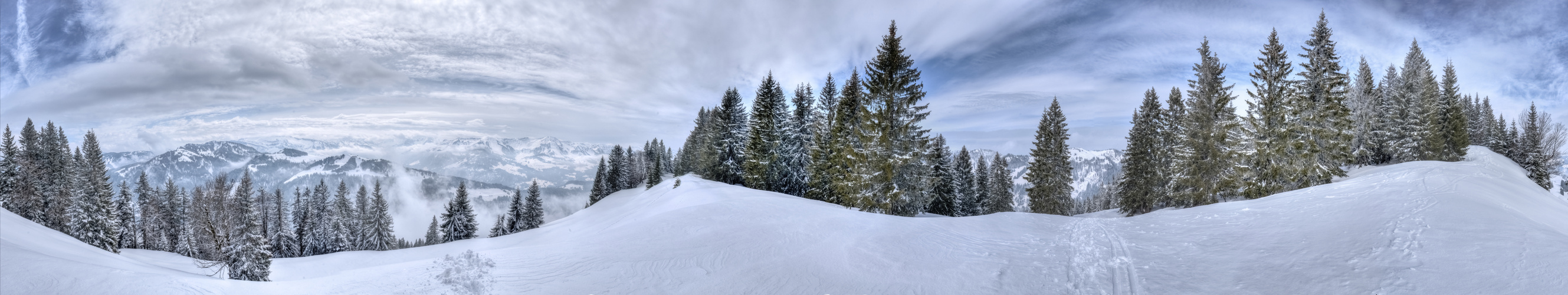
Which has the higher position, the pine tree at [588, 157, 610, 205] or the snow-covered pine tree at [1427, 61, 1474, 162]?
the snow-covered pine tree at [1427, 61, 1474, 162]

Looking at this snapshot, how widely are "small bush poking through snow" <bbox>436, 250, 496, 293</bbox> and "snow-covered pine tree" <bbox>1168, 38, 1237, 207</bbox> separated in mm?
32949

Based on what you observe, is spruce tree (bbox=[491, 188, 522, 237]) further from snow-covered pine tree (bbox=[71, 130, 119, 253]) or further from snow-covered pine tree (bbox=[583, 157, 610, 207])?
snow-covered pine tree (bbox=[71, 130, 119, 253])

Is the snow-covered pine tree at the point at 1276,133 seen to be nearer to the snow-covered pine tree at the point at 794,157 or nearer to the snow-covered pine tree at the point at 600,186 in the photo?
the snow-covered pine tree at the point at 794,157

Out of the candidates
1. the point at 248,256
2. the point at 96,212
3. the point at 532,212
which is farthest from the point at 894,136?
the point at 96,212

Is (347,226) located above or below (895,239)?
below

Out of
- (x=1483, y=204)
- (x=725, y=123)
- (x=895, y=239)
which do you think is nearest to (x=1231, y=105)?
(x=1483, y=204)

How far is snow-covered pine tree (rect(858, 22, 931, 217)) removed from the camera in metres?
23.8

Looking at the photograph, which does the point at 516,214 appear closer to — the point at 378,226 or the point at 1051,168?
the point at 378,226

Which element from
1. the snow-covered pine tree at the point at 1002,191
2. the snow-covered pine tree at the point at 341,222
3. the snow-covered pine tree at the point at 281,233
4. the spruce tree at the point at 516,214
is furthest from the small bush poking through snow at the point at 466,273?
the snow-covered pine tree at the point at 281,233

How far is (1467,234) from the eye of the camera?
8391 mm

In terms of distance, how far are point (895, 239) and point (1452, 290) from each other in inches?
324

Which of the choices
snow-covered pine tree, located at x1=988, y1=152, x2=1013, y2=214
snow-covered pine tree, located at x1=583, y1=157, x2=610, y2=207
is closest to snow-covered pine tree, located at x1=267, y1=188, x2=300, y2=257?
snow-covered pine tree, located at x1=583, y1=157, x2=610, y2=207

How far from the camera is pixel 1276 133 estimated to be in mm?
25078

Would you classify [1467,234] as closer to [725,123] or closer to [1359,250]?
[1359,250]
